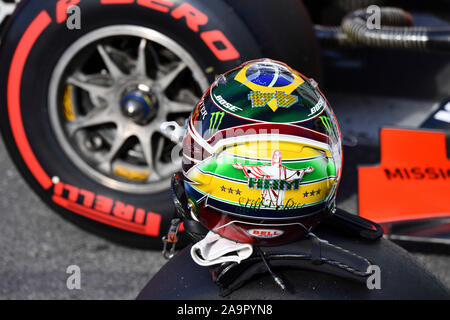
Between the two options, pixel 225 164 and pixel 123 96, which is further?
pixel 123 96

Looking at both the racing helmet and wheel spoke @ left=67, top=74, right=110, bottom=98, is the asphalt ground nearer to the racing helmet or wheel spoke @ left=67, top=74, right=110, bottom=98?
wheel spoke @ left=67, top=74, right=110, bottom=98

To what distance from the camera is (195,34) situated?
2484 millimetres

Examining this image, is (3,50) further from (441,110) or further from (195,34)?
(441,110)

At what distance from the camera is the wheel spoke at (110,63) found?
2656 mm

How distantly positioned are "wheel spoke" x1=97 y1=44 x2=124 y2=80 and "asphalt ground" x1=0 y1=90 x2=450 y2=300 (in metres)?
0.79

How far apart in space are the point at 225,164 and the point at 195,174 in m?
0.10

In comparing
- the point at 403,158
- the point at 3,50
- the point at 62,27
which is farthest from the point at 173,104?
the point at 403,158

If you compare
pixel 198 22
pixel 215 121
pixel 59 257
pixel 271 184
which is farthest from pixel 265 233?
pixel 59 257

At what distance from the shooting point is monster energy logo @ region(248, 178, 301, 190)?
4.80 feet

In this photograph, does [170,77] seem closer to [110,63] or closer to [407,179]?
[110,63]


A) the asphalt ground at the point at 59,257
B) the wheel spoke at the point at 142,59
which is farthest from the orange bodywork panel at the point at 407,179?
the wheel spoke at the point at 142,59

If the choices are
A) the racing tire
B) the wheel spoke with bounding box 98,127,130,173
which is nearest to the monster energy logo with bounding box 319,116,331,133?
the racing tire

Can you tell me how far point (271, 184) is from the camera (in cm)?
146

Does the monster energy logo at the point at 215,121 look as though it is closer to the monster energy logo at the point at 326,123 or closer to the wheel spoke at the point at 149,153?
the monster energy logo at the point at 326,123
